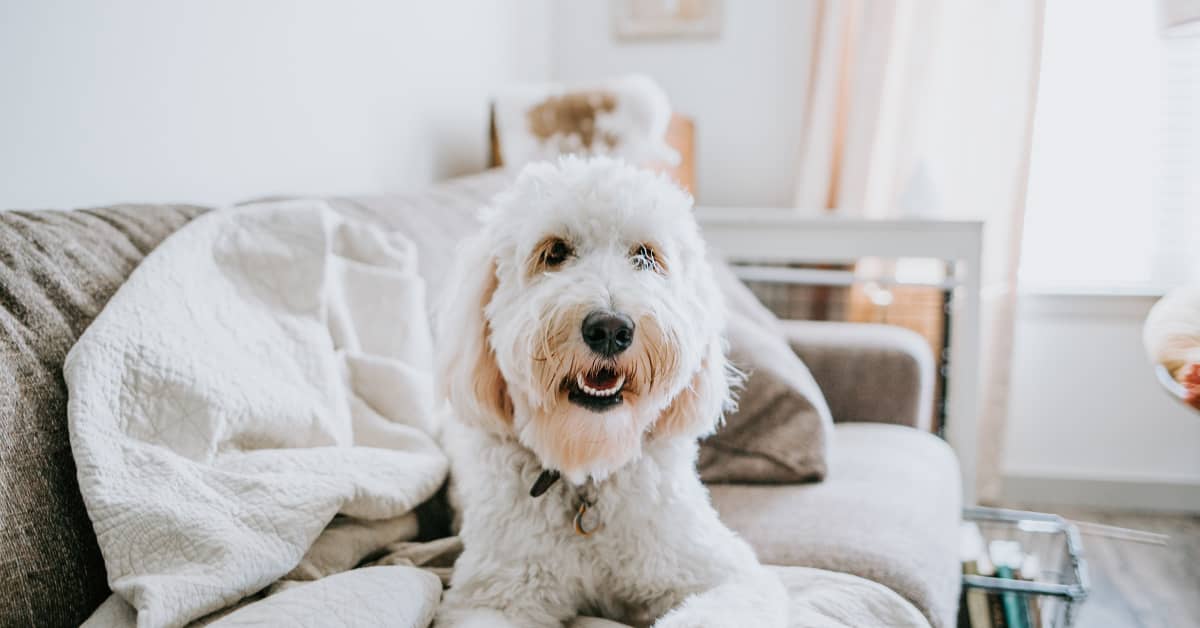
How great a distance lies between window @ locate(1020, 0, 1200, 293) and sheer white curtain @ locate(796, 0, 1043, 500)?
11 cm

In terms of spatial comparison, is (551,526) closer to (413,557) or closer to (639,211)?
(413,557)

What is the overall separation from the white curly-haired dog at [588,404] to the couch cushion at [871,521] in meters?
0.20

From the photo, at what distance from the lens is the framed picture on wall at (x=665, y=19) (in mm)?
3484

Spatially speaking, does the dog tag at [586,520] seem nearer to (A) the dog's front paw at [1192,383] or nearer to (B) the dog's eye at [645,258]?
(B) the dog's eye at [645,258]

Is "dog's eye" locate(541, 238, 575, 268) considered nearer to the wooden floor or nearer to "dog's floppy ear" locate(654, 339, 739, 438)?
"dog's floppy ear" locate(654, 339, 739, 438)

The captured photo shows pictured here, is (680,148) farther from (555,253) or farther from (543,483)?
(543,483)

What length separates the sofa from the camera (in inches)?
35.2

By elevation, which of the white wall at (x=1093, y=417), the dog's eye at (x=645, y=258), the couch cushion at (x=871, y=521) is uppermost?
the dog's eye at (x=645, y=258)

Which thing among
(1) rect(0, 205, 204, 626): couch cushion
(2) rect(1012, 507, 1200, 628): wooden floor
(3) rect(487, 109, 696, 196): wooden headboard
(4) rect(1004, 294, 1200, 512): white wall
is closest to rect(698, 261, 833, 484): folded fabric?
(1) rect(0, 205, 204, 626): couch cushion

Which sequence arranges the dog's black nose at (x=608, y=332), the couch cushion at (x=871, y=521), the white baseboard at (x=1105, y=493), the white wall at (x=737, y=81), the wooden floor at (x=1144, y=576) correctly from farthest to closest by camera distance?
the white wall at (x=737, y=81) → the white baseboard at (x=1105, y=493) → the wooden floor at (x=1144, y=576) → the couch cushion at (x=871, y=521) → the dog's black nose at (x=608, y=332)

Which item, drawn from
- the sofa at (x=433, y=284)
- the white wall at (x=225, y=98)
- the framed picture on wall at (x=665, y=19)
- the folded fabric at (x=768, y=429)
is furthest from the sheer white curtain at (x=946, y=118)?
the folded fabric at (x=768, y=429)

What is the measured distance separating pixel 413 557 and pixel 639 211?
1.91 ft

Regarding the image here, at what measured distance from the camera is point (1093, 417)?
313 cm

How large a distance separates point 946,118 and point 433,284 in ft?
7.59
